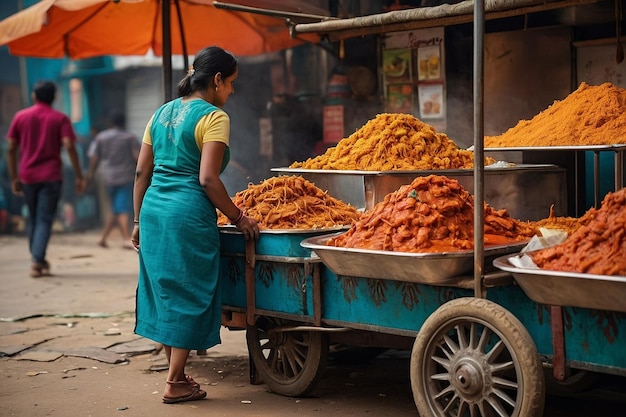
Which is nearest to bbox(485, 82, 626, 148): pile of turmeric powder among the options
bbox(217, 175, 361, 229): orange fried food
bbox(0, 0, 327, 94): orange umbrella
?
bbox(217, 175, 361, 229): orange fried food

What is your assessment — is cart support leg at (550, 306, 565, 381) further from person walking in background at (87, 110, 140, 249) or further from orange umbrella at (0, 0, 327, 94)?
person walking in background at (87, 110, 140, 249)

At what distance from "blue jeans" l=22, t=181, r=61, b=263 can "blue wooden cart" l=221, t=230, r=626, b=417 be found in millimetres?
5139

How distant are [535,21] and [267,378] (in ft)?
13.9

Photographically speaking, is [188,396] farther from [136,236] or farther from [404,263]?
[404,263]

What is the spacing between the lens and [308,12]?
7117 mm

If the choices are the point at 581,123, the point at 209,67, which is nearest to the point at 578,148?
the point at 581,123

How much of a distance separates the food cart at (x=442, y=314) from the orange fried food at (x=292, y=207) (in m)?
0.15

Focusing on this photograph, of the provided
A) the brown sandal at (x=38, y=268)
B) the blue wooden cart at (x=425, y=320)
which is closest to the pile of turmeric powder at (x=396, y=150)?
the blue wooden cart at (x=425, y=320)

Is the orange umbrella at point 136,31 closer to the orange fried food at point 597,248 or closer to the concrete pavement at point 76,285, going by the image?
the concrete pavement at point 76,285

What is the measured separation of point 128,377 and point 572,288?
3.20m

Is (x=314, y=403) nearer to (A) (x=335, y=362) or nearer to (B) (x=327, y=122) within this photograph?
(A) (x=335, y=362)

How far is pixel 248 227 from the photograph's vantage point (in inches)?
199

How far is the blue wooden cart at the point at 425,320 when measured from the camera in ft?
12.1

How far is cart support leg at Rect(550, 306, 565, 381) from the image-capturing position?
12.3 ft
